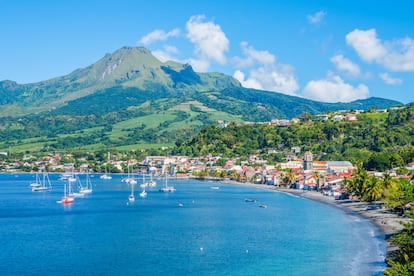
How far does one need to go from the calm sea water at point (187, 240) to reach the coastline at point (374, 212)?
730 millimetres

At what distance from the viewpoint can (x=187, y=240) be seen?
4447 cm

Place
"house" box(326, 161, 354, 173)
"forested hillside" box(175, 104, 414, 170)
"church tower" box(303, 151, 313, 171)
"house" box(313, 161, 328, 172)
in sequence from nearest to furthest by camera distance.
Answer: "house" box(326, 161, 354, 173) → "house" box(313, 161, 328, 172) → "church tower" box(303, 151, 313, 171) → "forested hillside" box(175, 104, 414, 170)

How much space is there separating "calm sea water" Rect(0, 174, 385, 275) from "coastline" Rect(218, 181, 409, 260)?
73cm

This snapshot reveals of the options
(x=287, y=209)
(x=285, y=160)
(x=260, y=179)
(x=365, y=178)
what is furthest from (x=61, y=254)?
(x=285, y=160)

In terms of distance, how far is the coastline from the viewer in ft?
142

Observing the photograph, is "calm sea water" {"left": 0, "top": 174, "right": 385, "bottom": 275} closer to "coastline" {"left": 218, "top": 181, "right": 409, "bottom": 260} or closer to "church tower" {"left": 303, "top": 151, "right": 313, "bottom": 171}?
"coastline" {"left": 218, "top": 181, "right": 409, "bottom": 260}

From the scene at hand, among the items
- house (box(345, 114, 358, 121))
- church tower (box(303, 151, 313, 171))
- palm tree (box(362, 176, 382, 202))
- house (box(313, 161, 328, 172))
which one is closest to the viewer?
palm tree (box(362, 176, 382, 202))

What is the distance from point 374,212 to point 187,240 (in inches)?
840

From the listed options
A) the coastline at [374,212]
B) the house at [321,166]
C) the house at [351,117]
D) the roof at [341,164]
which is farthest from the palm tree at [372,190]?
the house at [351,117]

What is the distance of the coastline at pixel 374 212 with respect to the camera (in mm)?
43369

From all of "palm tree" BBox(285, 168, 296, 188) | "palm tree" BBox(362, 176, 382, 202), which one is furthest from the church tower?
"palm tree" BBox(362, 176, 382, 202)

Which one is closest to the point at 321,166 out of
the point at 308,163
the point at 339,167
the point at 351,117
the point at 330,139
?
the point at 308,163

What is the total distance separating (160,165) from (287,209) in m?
84.6

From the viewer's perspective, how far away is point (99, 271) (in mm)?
34438
